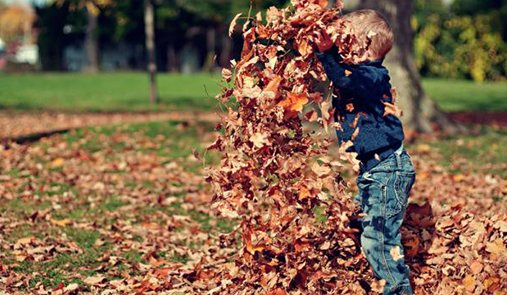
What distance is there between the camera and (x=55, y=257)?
513 centimetres

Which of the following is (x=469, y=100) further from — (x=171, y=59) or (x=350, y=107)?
(x=171, y=59)

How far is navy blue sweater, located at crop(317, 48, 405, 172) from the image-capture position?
3.52 m

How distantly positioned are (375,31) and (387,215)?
1024mm

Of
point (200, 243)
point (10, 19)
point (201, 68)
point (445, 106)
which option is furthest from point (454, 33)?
point (10, 19)

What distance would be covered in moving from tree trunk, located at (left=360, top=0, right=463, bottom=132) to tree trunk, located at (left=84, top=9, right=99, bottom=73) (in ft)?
126

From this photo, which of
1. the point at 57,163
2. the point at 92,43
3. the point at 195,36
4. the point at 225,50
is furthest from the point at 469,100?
the point at 92,43

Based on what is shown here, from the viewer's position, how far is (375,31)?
3605mm

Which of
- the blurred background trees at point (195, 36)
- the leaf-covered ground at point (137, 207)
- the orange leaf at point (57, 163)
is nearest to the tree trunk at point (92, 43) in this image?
the blurred background trees at point (195, 36)

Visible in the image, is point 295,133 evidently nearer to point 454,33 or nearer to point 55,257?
point 55,257

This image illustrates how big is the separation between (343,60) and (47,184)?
5.04 metres

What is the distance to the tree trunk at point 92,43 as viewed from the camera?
46.8 meters

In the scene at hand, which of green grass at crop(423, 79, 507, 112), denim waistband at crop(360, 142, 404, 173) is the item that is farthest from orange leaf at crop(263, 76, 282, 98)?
green grass at crop(423, 79, 507, 112)

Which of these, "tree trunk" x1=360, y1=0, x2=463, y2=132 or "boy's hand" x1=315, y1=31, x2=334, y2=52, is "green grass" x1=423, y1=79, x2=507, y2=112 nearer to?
"tree trunk" x1=360, y1=0, x2=463, y2=132

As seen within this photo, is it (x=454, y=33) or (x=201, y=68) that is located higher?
(x=454, y=33)
